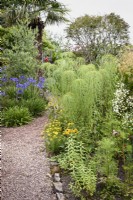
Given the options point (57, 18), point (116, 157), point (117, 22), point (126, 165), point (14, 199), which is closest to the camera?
point (14, 199)

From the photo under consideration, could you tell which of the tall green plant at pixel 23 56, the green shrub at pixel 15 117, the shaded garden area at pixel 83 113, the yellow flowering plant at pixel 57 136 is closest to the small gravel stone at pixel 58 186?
the shaded garden area at pixel 83 113

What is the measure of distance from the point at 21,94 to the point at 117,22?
10.3 meters

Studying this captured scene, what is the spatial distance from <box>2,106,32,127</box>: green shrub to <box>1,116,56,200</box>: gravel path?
1.90 feet

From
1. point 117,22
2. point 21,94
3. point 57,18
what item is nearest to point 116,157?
point 21,94

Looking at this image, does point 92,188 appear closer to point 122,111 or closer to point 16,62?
point 122,111

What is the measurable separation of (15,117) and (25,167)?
3.19 meters

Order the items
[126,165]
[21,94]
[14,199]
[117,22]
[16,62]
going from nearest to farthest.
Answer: [14,199] → [126,165] → [21,94] → [16,62] → [117,22]

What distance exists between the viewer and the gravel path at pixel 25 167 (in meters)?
5.46

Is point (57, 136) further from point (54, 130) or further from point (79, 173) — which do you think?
point (79, 173)

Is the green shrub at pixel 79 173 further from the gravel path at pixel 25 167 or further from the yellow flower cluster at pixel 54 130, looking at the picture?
the yellow flower cluster at pixel 54 130

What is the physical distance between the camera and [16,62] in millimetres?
12461

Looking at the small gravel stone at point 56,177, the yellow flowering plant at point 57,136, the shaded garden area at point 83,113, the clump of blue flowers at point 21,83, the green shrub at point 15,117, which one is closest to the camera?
the shaded garden area at point 83,113

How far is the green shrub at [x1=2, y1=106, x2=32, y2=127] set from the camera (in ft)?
30.7

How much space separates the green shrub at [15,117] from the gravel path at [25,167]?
58 cm
